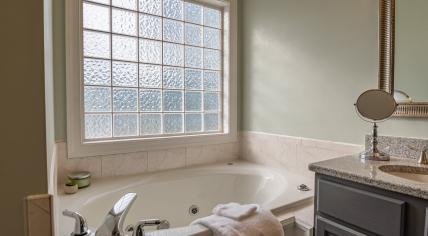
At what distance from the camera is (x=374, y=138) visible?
141 cm

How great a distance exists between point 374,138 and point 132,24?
6.06 ft

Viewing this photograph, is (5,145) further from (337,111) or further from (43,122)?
(337,111)

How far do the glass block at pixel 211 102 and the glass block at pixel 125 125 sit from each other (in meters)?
0.69

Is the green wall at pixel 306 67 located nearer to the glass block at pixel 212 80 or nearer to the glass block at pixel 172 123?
the glass block at pixel 212 80

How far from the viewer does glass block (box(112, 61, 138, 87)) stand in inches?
77.3

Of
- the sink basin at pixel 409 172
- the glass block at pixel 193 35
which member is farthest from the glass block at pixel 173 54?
the sink basin at pixel 409 172

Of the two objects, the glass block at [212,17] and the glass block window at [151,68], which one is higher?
the glass block at [212,17]

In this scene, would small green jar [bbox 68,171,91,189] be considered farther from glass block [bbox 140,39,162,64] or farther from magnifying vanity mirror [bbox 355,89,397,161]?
magnifying vanity mirror [bbox 355,89,397,161]

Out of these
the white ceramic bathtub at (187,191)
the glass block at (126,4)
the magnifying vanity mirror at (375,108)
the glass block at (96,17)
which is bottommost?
the white ceramic bathtub at (187,191)

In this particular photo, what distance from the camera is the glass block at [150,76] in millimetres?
2082

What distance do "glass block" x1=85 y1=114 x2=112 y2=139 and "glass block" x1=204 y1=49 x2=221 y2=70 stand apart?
1.02 metres

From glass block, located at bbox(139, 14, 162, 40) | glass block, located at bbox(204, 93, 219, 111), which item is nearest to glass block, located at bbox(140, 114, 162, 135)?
glass block, located at bbox(204, 93, 219, 111)

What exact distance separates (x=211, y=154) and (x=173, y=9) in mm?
1330

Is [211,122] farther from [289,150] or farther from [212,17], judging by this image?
[212,17]
